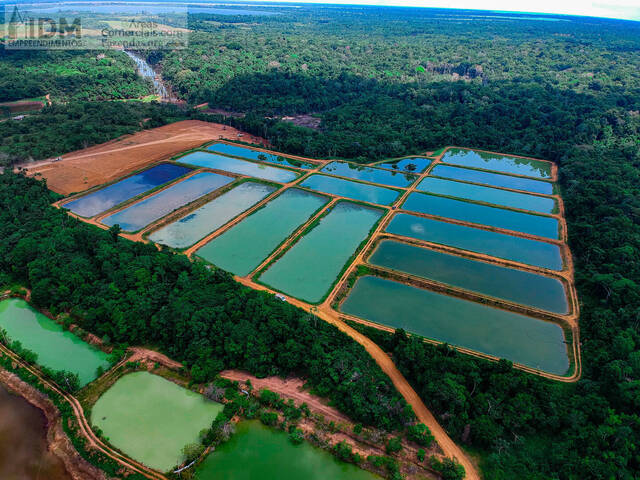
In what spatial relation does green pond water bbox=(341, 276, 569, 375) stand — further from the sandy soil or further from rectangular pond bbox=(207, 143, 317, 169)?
rectangular pond bbox=(207, 143, 317, 169)

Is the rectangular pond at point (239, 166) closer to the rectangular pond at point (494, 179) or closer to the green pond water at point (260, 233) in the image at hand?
the green pond water at point (260, 233)

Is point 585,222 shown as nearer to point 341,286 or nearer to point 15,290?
point 341,286

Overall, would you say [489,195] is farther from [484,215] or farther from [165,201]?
[165,201]

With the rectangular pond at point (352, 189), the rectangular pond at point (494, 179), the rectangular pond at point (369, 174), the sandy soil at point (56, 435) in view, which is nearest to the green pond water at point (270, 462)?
the sandy soil at point (56, 435)

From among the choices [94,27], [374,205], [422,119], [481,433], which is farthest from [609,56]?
[94,27]

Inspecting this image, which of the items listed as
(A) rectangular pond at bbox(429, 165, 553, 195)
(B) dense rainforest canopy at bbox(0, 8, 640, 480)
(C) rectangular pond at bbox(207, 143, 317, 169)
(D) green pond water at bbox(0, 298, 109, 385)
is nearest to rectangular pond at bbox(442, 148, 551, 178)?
(A) rectangular pond at bbox(429, 165, 553, 195)
